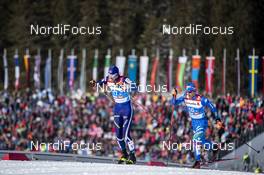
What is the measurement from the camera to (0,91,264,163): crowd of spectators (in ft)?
123

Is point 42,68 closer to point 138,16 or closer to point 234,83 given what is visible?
point 138,16

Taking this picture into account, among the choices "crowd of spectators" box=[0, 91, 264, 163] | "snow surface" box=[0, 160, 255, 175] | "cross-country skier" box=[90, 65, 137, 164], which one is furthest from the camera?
"crowd of spectators" box=[0, 91, 264, 163]

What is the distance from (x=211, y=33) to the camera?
6225cm

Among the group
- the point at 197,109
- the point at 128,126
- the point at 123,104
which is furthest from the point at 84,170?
the point at 197,109

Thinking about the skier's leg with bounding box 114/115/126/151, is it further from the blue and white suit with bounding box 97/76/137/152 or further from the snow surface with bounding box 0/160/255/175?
the snow surface with bounding box 0/160/255/175

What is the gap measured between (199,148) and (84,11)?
43624 mm

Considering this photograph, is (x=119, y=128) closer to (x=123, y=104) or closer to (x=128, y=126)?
(x=128, y=126)

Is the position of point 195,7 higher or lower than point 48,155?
higher

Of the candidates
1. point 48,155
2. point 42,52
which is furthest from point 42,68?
point 48,155

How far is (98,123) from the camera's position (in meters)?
41.3

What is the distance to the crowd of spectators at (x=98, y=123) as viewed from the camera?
37344 millimetres

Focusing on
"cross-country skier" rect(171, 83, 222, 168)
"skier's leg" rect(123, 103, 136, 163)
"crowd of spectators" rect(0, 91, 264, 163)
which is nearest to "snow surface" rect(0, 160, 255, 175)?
"skier's leg" rect(123, 103, 136, 163)

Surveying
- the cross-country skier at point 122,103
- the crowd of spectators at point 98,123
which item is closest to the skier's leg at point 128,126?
the cross-country skier at point 122,103

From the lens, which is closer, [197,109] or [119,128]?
[119,128]
